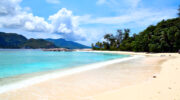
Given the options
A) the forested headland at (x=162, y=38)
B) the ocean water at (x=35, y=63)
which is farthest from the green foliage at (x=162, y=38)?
the ocean water at (x=35, y=63)

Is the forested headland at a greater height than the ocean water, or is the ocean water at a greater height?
the forested headland

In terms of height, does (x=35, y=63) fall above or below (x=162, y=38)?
below

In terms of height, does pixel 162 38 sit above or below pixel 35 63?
above

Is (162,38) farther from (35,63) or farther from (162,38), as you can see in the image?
(35,63)

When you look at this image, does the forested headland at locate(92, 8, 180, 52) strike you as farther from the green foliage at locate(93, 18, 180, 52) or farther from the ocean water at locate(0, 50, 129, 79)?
the ocean water at locate(0, 50, 129, 79)

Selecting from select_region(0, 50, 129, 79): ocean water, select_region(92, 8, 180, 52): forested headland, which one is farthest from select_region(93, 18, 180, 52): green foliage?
select_region(0, 50, 129, 79): ocean water

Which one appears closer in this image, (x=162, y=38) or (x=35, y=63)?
(x=35, y=63)

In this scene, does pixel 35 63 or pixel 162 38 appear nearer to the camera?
pixel 35 63

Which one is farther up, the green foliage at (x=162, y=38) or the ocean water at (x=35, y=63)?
the green foliage at (x=162, y=38)

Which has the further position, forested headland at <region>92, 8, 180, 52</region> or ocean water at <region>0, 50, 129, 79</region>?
forested headland at <region>92, 8, 180, 52</region>

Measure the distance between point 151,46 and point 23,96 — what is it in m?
38.2

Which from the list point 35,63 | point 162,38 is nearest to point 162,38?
point 162,38

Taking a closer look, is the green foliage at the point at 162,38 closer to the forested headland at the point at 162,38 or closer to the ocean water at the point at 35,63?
the forested headland at the point at 162,38

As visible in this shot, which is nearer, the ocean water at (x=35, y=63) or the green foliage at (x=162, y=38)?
the ocean water at (x=35, y=63)
